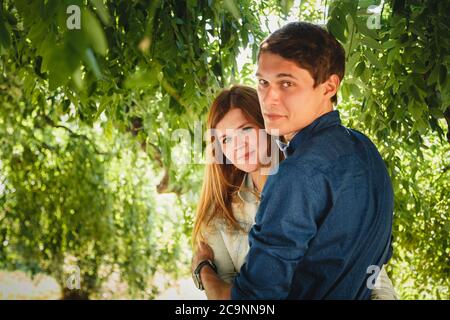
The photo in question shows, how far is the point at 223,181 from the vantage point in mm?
1022

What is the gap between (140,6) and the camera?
1.29m

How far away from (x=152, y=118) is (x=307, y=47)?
1.04 meters

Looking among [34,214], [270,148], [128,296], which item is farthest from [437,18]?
[128,296]

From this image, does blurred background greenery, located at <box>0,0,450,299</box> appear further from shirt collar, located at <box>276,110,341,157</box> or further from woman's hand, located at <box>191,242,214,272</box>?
woman's hand, located at <box>191,242,214,272</box>

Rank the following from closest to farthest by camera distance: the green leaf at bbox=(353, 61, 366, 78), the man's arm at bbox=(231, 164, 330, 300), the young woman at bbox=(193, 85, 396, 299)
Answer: the man's arm at bbox=(231, 164, 330, 300)
the young woman at bbox=(193, 85, 396, 299)
the green leaf at bbox=(353, 61, 366, 78)

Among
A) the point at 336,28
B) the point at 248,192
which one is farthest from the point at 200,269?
the point at 336,28

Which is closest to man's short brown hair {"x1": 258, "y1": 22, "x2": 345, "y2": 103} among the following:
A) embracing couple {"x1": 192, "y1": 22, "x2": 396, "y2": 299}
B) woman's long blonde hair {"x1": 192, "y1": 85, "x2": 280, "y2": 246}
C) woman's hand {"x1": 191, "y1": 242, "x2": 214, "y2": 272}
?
embracing couple {"x1": 192, "y1": 22, "x2": 396, "y2": 299}

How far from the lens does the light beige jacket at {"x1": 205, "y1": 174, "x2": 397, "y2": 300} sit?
3.02ft

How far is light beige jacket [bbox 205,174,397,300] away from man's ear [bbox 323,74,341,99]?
0.22m

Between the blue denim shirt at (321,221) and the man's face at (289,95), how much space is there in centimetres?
3

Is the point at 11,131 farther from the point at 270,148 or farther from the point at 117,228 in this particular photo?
the point at 270,148

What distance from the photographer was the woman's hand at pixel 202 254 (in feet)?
3.03

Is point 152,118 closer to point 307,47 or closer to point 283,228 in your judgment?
point 307,47

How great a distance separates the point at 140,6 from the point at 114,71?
0.16m
